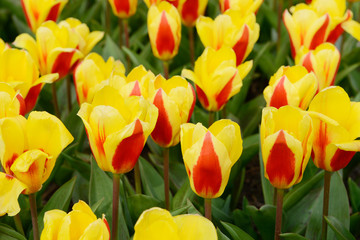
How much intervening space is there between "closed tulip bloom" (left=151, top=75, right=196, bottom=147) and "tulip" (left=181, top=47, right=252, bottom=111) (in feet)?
0.42

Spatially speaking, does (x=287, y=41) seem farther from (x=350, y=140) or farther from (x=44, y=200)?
(x=350, y=140)

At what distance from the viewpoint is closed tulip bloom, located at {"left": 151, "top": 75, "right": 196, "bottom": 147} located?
1.26 metres

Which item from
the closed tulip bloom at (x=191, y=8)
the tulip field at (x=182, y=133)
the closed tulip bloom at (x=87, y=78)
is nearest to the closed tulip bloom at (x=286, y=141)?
the tulip field at (x=182, y=133)

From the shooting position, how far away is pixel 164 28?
170 cm

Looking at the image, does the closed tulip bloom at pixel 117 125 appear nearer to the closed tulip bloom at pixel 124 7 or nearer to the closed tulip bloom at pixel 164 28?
the closed tulip bloom at pixel 164 28

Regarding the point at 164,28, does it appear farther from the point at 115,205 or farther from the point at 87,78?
the point at 115,205

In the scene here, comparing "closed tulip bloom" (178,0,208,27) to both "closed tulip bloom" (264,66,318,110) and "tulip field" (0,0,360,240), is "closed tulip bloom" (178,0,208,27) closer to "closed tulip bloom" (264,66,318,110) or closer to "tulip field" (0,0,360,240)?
"tulip field" (0,0,360,240)

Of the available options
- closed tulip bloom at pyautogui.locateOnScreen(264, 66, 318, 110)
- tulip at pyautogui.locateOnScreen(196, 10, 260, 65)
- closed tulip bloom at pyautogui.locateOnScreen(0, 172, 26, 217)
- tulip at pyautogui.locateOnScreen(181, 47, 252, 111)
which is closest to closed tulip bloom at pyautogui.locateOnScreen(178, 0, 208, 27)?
tulip at pyautogui.locateOnScreen(196, 10, 260, 65)

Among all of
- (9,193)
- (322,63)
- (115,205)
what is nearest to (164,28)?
(322,63)

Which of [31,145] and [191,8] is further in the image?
[191,8]

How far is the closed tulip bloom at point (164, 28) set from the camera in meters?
1.70

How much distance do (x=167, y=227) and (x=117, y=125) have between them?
0.83 ft

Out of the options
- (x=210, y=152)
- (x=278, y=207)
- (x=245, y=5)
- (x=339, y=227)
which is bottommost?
(x=339, y=227)

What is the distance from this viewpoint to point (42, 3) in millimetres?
1911
